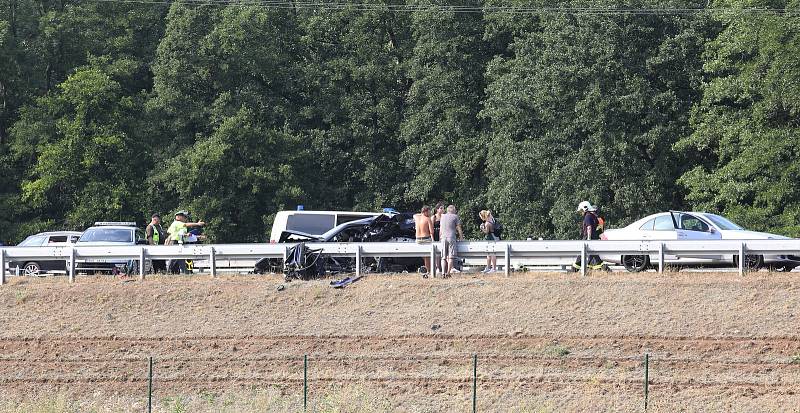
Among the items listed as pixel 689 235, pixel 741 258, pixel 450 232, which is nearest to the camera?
pixel 741 258

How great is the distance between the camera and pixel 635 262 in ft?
102

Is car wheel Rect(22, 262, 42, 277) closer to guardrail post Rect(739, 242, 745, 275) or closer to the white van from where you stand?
the white van

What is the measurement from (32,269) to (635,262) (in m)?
16.0

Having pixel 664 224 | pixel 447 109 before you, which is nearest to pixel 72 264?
pixel 664 224

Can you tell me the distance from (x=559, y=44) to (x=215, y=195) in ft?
48.7

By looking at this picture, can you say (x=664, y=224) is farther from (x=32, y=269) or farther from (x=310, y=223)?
(x=32, y=269)

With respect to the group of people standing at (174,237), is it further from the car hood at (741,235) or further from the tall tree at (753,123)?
the tall tree at (753,123)

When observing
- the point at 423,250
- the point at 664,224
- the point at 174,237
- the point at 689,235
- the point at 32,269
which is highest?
the point at 664,224

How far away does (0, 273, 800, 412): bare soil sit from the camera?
928 inches

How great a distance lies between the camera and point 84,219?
56.3 metres

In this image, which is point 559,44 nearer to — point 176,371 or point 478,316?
point 478,316

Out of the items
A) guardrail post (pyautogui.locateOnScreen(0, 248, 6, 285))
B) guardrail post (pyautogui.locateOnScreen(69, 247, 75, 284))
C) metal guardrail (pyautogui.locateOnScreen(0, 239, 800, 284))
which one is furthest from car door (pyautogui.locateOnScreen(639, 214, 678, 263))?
guardrail post (pyautogui.locateOnScreen(0, 248, 6, 285))

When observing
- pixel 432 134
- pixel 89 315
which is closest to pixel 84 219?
pixel 432 134

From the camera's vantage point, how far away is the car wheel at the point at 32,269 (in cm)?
3641
